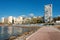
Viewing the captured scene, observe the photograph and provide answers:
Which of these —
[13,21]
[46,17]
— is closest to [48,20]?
[46,17]

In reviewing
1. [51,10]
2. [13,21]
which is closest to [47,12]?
[51,10]

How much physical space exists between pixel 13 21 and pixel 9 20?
641cm

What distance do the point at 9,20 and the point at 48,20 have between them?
94419mm

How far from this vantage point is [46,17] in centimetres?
11925

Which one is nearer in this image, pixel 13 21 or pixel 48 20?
pixel 48 20

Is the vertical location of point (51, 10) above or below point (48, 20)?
above

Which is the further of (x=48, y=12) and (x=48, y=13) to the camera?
(x=48, y=12)

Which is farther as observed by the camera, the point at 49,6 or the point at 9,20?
the point at 9,20

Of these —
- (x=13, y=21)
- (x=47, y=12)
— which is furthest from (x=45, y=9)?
(x=13, y=21)

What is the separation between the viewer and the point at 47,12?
120 metres

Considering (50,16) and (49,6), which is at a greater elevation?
(49,6)

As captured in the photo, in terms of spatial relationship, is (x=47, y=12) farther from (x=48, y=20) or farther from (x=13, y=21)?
(x=13, y=21)

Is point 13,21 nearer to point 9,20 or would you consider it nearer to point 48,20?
point 9,20

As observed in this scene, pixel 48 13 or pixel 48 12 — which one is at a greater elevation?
pixel 48 12
